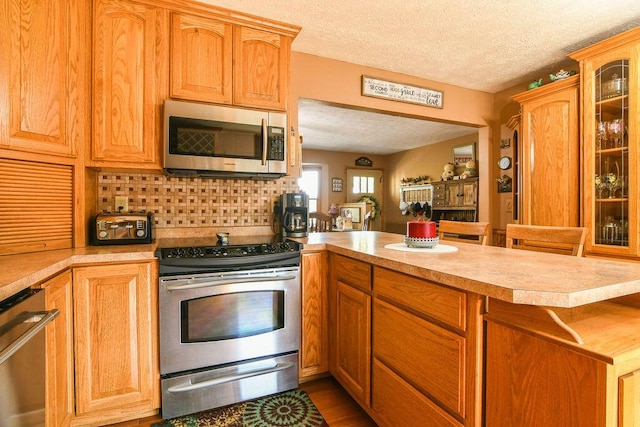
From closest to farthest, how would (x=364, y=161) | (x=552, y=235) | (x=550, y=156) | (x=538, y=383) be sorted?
(x=538, y=383), (x=552, y=235), (x=550, y=156), (x=364, y=161)

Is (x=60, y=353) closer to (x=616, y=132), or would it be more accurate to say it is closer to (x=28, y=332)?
(x=28, y=332)

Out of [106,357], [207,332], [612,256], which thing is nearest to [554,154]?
[612,256]

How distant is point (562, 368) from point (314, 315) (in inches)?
54.0

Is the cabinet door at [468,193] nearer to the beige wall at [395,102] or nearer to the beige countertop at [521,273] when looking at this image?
the beige wall at [395,102]

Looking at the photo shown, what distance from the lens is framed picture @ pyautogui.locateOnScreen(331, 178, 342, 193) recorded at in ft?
25.7

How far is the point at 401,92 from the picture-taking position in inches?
121

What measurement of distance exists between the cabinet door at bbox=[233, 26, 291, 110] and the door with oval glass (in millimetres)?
5851

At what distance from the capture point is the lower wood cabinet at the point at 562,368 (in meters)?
0.76

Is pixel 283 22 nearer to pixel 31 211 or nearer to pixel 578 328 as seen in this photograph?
pixel 31 211

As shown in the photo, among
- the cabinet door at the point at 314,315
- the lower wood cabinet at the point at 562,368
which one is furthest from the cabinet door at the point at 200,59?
the lower wood cabinet at the point at 562,368

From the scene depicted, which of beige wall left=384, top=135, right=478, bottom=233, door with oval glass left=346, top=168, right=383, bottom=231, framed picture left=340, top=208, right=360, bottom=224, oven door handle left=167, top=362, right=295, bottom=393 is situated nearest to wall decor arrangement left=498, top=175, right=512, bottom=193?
beige wall left=384, top=135, right=478, bottom=233

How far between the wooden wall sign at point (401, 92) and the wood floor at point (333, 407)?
2392 millimetres

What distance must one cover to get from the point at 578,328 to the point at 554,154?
2.26m

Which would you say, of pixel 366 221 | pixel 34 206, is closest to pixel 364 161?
pixel 366 221
